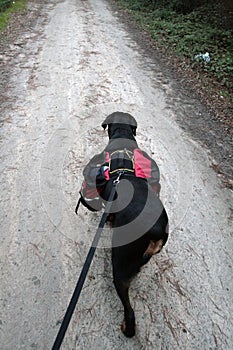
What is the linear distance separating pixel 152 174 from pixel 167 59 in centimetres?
644

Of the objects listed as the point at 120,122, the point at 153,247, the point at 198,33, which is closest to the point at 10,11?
the point at 198,33

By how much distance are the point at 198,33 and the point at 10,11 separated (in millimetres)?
8121

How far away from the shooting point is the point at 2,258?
3078 mm

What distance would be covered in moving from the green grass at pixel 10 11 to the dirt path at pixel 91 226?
4.76 metres

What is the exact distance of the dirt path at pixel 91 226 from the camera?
8.46 feet

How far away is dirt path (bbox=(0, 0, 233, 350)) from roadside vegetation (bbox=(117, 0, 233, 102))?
1.26 m

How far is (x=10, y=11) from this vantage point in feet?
38.9

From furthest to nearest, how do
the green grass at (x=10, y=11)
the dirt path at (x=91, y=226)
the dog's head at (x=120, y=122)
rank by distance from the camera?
the green grass at (x=10, y=11) < the dog's head at (x=120, y=122) < the dirt path at (x=91, y=226)

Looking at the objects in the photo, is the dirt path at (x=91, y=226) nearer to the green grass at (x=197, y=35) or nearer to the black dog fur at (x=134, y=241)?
the black dog fur at (x=134, y=241)

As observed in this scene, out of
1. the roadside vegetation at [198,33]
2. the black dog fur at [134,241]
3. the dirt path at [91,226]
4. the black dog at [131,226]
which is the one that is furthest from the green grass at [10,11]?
the black dog fur at [134,241]

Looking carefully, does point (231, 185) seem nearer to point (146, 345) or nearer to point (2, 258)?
point (146, 345)

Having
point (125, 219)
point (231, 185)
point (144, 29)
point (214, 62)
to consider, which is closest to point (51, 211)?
point (125, 219)

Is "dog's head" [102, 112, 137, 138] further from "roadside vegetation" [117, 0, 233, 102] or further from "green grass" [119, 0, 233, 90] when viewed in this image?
"green grass" [119, 0, 233, 90]

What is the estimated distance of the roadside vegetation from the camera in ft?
23.2
